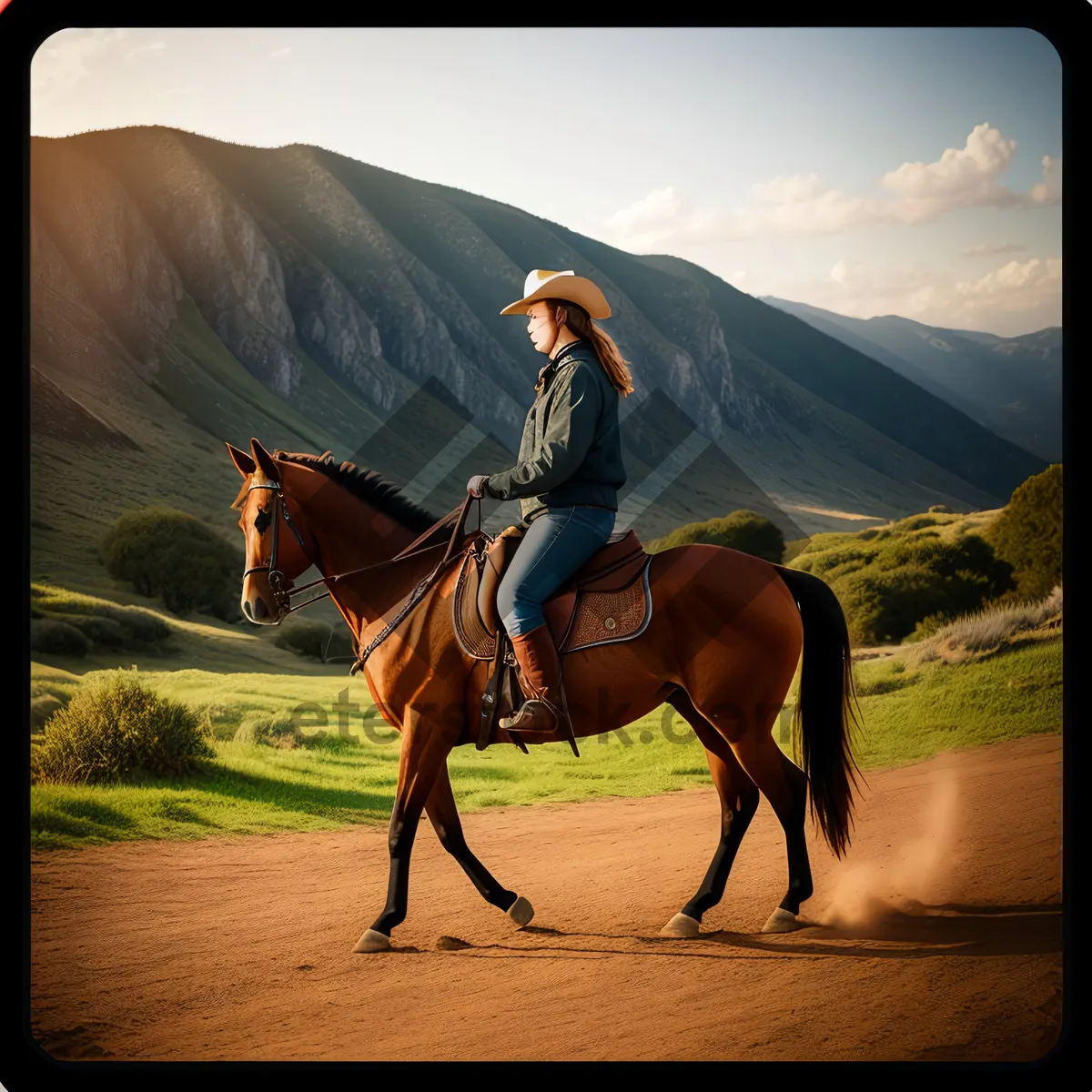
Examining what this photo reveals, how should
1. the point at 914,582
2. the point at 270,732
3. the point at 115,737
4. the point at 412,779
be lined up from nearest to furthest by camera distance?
the point at 412,779 < the point at 115,737 < the point at 270,732 < the point at 914,582

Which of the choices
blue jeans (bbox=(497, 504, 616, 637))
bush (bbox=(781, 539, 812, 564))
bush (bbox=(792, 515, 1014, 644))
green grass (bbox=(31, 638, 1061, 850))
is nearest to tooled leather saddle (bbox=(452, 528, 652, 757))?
blue jeans (bbox=(497, 504, 616, 637))

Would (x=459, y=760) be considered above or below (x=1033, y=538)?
below

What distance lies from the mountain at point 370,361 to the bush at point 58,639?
3.53 meters

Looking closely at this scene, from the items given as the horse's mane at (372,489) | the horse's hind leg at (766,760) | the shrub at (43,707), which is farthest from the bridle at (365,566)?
the shrub at (43,707)

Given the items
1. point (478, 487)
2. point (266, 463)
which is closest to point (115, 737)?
point (266, 463)

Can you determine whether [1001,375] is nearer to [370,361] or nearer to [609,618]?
[609,618]

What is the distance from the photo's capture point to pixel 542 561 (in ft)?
18.8

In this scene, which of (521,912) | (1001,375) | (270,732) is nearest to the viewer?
(521,912)

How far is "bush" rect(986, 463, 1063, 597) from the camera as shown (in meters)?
13.0

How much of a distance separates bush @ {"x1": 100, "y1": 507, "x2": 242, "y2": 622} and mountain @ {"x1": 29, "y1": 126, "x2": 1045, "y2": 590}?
31.8 inches

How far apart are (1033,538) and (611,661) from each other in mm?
9805
